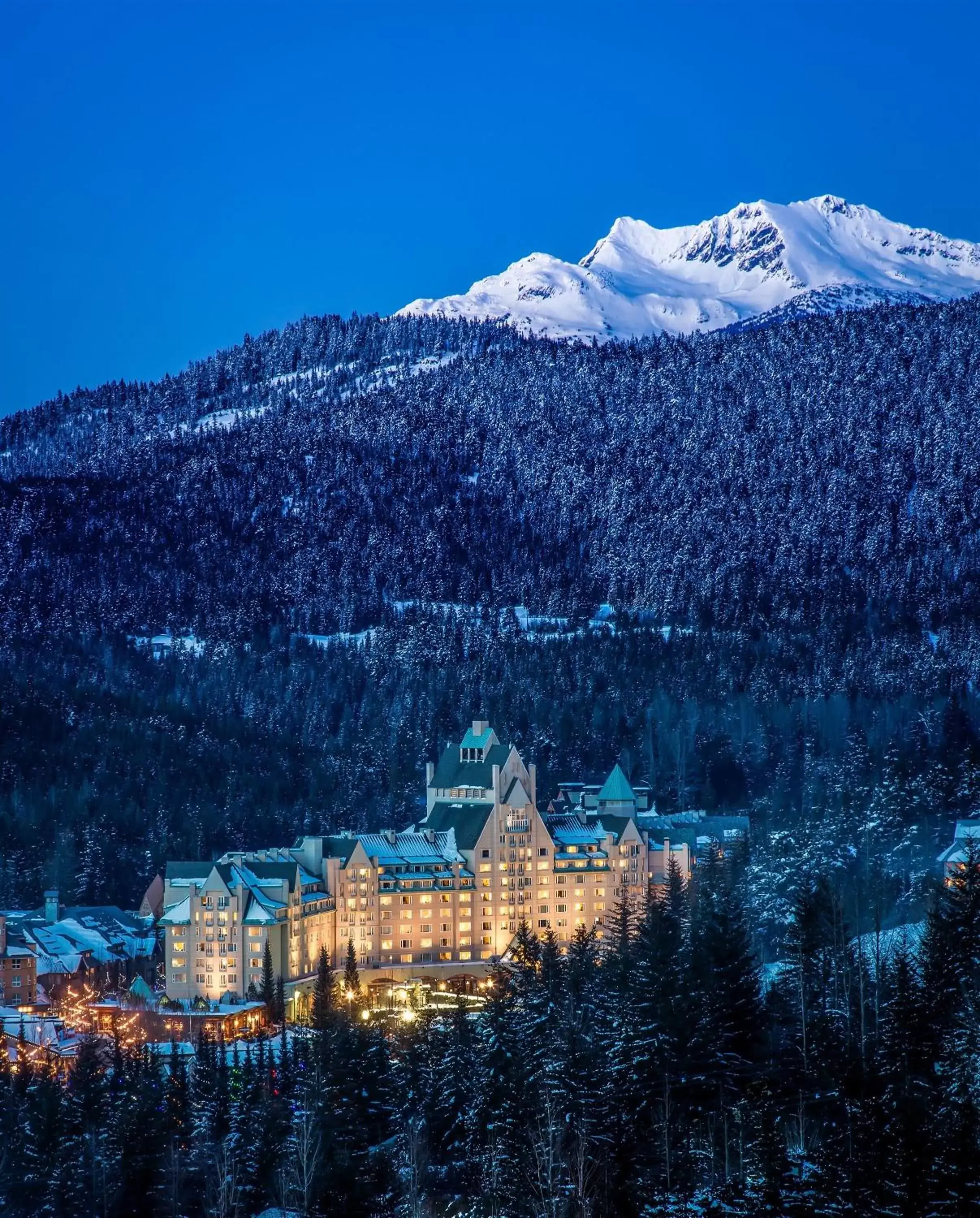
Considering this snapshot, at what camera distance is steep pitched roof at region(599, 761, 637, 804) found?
147375mm

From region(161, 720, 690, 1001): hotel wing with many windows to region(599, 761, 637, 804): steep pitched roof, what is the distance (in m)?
0.18

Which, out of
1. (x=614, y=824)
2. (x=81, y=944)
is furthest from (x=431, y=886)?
(x=81, y=944)

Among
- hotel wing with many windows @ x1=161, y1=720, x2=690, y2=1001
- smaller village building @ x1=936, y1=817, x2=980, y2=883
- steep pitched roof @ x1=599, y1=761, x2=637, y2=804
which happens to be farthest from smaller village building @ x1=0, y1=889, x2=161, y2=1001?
smaller village building @ x1=936, y1=817, x2=980, y2=883

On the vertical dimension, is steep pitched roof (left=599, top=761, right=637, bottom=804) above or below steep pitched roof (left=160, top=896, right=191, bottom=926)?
above

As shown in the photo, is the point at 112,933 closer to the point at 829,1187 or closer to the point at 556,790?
the point at 556,790

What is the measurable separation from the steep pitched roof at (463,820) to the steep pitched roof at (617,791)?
13169mm

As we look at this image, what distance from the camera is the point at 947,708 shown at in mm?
177750

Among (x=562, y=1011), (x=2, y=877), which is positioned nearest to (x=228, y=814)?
(x=2, y=877)

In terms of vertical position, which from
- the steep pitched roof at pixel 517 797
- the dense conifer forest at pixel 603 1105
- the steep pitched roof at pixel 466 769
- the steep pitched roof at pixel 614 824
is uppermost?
the steep pitched roof at pixel 466 769

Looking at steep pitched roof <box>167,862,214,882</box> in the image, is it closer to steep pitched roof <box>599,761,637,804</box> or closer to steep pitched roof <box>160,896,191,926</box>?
steep pitched roof <box>160,896,191,926</box>

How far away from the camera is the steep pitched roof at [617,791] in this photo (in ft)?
484

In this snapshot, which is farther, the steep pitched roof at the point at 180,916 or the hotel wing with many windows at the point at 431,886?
the hotel wing with many windows at the point at 431,886

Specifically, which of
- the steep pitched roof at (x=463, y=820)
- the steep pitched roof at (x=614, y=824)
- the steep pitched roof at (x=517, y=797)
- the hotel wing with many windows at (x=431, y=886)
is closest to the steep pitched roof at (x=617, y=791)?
the hotel wing with many windows at (x=431, y=886)

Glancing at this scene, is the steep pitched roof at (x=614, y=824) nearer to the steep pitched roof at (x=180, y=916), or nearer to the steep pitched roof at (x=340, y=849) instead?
the steep pitched roof at (x=340, y=849)
